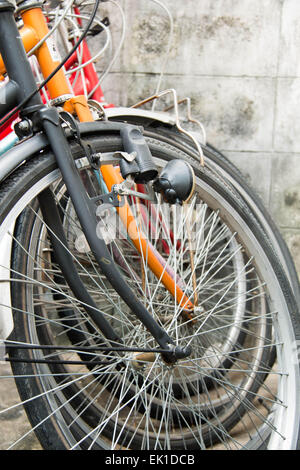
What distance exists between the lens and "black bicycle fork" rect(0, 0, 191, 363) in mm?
1661

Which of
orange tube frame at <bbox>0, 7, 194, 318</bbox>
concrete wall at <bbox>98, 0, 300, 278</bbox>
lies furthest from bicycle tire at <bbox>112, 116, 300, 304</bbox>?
orange tube frame at <bbox>0, 7, 194, 318</bbox>

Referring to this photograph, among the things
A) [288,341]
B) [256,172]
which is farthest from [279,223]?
[288,341]

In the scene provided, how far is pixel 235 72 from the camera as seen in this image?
10.3 ft

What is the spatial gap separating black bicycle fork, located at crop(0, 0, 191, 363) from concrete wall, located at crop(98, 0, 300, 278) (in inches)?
58.6

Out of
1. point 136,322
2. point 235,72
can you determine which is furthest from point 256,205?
point 136,322

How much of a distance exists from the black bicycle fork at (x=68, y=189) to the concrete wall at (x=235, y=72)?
1.49m

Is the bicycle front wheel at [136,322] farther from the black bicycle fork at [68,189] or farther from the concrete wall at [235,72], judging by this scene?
the concrete wall at [235,72]

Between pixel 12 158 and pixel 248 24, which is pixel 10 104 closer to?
pixel 12 158

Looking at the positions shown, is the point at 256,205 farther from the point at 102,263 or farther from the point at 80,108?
the point at 102,263

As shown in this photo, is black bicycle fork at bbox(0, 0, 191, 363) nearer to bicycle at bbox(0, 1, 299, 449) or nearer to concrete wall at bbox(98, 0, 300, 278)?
bicycle at bbox(0, 1, 299, 449)

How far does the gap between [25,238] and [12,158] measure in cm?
29

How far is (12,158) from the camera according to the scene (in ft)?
5.28

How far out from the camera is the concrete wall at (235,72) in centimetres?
309

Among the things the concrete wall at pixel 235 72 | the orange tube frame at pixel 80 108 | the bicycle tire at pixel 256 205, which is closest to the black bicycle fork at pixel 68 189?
the orange tube frame at pixel 80 108
